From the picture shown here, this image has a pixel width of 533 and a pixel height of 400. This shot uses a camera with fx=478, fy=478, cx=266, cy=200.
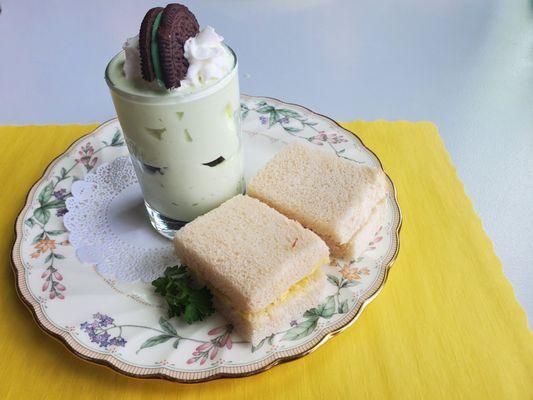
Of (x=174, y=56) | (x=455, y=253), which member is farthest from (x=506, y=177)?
(x=174, y=56)

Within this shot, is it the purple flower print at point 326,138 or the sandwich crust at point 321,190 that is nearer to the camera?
the sandwich crust at point 321,190

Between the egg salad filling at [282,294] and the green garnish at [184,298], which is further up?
the egg salad filling at [282,294]

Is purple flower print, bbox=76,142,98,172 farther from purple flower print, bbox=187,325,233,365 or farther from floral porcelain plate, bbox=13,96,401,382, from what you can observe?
purple flower print, bbox=187,325,233,365

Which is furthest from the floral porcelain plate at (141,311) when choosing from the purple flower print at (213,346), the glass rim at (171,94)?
the glass rim at (171,94)

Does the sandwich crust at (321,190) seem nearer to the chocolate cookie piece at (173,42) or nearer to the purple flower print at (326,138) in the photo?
the purple flower print at (326,138)

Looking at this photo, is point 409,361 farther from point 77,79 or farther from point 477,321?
point 77,79

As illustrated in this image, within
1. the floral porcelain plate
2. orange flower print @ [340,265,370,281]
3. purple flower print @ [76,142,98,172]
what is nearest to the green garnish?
the floral porcelain plate

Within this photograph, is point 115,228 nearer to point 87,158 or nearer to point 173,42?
point 87,158
